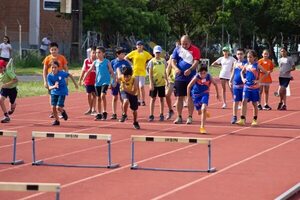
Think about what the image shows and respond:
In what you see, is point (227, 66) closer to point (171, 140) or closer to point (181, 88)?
point (181, 88)

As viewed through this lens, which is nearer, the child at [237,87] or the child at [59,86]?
the child at [59,86]

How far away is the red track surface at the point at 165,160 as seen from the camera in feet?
31.8

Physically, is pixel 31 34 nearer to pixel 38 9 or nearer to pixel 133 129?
pixel 38 9

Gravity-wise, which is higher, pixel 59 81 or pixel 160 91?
pixel 59 81

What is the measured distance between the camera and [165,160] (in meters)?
12.4

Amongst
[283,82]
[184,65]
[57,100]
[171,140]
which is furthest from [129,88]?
[283,82]

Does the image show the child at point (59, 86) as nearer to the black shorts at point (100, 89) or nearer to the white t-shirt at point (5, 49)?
the black shorts at point (100, 89)

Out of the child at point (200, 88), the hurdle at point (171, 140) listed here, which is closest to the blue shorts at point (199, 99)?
the child at point (200, 88)

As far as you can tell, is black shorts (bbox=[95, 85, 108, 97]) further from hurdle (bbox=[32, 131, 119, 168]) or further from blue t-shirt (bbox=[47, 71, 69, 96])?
hurdle (bbox=[32, 131, 119, 168])

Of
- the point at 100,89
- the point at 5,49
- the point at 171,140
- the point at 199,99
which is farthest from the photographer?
the point at 5,49

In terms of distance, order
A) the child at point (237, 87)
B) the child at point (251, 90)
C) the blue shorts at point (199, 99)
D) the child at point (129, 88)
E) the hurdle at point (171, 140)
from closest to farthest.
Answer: the hurdle at point (171, 140) < the blue shorts at point (199, 99) < the child at point (129, 88) < the child at point (251, 90) < the child at point (237, 87)

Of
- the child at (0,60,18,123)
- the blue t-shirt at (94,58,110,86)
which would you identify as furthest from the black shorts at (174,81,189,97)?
the child at (0,60,18,123)

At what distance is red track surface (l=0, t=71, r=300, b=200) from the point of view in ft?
31.8

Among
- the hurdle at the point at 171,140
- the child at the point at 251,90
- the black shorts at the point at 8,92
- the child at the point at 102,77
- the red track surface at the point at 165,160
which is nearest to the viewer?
the red track surface at the point at 165,160
